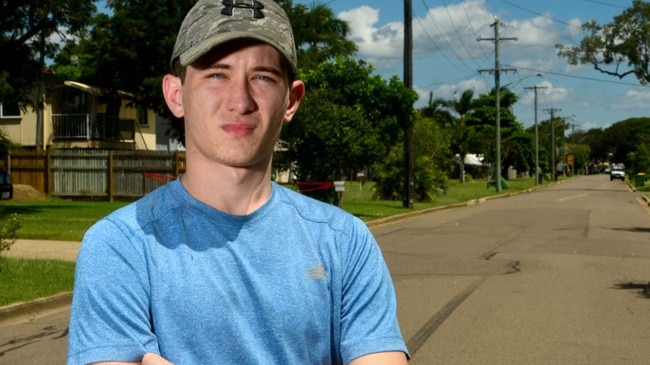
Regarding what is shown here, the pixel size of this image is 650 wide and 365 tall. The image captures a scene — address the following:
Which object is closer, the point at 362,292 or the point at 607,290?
the point at 362,292

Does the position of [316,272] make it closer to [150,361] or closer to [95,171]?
[150,361]

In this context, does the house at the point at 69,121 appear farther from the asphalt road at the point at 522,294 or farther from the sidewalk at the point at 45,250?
the sidewalk at the point at 45,250

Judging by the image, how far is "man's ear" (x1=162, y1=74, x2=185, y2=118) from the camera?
6.88 feet

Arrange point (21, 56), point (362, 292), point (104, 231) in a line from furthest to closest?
point (21, 56) < point (362, 292) < point (104, 231)

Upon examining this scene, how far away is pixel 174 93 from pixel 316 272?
558 millimetres

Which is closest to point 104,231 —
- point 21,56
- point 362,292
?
point 362,292

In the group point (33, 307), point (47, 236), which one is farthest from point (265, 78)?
point (47, 236)

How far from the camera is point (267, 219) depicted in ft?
6.56

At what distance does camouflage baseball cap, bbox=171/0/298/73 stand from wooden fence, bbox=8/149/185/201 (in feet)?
110

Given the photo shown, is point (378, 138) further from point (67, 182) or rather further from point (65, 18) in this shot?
point (67, 182)

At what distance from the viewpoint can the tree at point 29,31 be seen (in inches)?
1037

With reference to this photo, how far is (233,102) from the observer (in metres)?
1.99

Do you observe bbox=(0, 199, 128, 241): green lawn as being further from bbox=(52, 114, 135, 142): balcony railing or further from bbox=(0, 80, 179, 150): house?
bbox=(0, 80, 179, 150): house

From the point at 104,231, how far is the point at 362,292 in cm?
59
